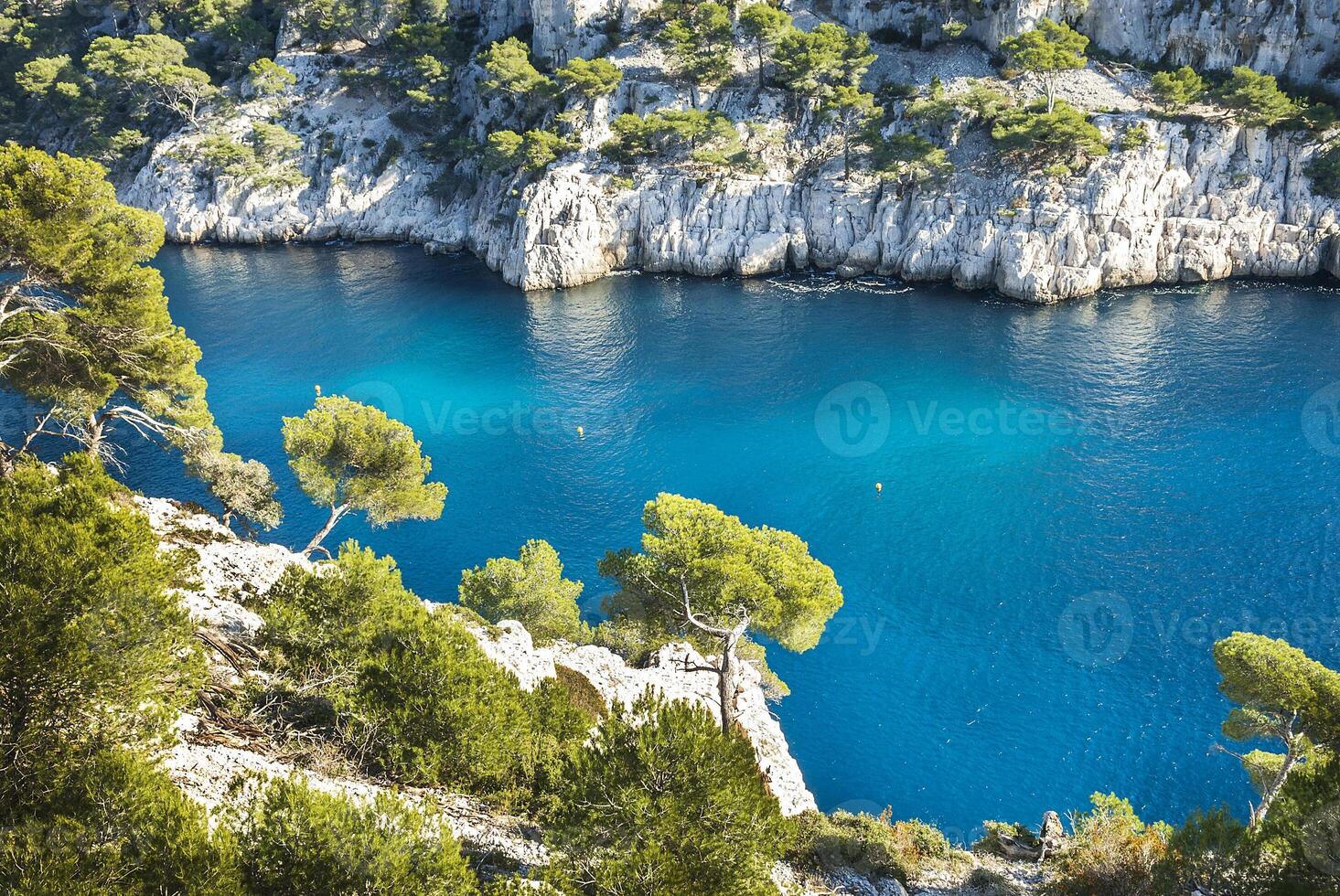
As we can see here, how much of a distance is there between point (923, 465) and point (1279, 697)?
27192 millimetres

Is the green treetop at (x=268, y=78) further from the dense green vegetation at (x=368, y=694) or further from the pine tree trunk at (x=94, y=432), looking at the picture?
the pine tree trunk at (x=94, y=432)

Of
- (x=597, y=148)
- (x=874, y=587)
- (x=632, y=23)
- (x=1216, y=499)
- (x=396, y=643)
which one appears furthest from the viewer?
(x=632, y=23)

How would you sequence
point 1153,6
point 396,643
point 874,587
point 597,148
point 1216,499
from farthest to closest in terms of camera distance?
point 597,148, point 1153,6, point 1216,499, point 874,587, point 396,643

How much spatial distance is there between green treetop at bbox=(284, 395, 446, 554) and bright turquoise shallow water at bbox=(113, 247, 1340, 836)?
9.35 m

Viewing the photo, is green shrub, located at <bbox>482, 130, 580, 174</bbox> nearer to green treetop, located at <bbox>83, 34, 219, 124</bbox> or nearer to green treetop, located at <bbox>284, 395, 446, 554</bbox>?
green treetop, located at <bbox>83, 34, 219, 124</bbox>

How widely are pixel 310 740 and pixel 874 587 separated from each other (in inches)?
1072

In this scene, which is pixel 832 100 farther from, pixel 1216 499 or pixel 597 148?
pixel 1216 499

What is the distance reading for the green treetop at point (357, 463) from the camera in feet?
97.1

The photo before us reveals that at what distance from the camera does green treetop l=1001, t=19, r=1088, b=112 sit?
7300cm

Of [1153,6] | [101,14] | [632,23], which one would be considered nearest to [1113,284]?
[1153,6]

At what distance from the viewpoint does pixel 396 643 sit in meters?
17.7

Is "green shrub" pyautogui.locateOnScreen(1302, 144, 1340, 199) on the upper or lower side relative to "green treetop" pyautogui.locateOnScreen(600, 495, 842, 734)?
upper

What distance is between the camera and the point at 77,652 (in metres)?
12.3

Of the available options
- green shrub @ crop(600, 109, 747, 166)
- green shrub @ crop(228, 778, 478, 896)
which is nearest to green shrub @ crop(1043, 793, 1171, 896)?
green shrub @ crop(228, 778, 478, 896)
